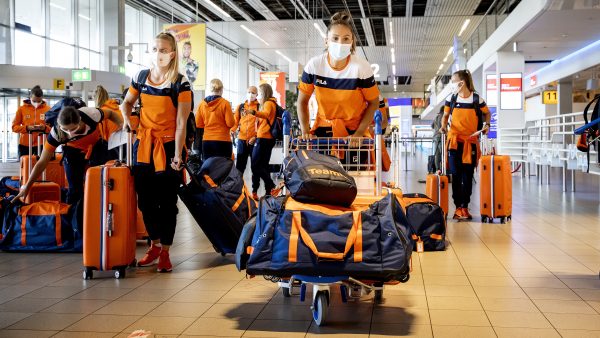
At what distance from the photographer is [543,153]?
15.1 metres

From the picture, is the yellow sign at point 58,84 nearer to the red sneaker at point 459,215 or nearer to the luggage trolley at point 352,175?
the red sneaker at point 459,215

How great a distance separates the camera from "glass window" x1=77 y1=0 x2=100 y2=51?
2202cm

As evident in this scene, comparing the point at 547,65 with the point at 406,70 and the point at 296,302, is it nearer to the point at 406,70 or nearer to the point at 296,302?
the point at 406,70

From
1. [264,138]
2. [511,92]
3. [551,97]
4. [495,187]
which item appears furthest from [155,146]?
[551,97]

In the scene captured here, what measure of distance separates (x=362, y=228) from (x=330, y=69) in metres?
1.44

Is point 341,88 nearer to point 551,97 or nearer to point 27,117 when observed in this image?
point 27,117

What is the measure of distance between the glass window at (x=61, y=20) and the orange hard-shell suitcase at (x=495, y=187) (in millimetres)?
16795

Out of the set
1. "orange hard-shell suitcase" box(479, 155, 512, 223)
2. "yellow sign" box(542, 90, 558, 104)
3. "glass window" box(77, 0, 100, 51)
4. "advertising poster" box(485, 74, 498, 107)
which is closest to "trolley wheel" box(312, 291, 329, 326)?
"orange hard-shell suitcase" box(479, 155, 512, 223)

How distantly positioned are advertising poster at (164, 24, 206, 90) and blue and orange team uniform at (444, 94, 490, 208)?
32.6 ft

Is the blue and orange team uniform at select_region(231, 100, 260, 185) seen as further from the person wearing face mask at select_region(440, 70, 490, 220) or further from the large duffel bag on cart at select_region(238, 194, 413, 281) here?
the large duffel bag on cart at select_region(238, 194, 413, 281)

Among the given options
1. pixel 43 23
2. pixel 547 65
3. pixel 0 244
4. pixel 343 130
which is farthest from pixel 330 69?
pixel 547 65

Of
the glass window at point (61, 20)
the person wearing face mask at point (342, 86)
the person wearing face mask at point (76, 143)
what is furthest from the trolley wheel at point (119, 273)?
the glass window at point (61, 20)

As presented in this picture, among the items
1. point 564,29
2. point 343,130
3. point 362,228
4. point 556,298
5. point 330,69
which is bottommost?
point 556,298

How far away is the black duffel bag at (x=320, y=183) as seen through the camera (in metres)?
3.46
